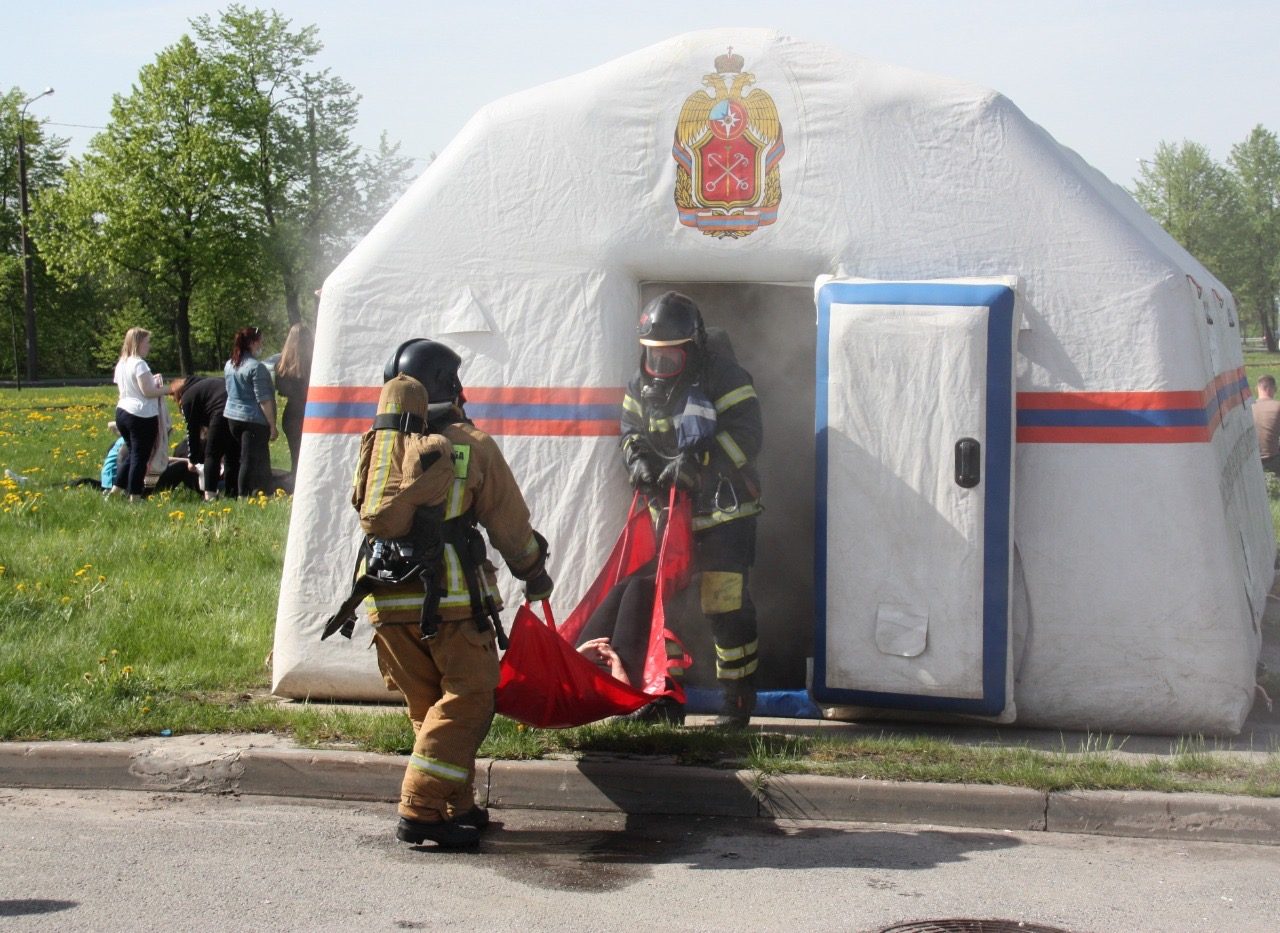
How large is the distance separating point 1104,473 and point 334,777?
348 centimetres

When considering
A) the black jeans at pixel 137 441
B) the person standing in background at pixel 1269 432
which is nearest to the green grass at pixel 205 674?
the black jeans at pixel 137 441

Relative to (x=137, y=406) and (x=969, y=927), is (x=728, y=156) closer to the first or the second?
(x=969, y=927)

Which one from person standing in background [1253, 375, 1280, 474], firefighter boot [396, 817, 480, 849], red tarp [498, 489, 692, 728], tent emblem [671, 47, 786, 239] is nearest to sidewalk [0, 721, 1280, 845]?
red tarp [498, 489, 692, 728]

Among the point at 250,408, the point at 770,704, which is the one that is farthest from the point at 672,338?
the point at 250,408

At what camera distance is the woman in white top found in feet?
42.3

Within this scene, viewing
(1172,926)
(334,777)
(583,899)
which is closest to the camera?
(1172,926)

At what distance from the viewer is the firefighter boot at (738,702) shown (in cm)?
677

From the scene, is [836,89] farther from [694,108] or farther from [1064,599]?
[1064,599]

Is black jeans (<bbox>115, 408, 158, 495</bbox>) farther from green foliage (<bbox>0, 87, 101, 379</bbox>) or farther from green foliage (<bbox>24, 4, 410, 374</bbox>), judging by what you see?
green foliage (<bbox>0, 87, 101, 379</bbox>)

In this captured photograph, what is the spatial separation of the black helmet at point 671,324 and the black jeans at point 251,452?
761 cm

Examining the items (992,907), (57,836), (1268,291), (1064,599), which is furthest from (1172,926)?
(1268,291)

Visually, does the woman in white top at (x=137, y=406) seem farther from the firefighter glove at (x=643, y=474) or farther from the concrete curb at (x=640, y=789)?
the firefighter glove at (x=643, y=474)

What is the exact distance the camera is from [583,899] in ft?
16.2

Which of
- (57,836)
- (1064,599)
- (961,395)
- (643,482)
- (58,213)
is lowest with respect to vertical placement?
(57,836)
